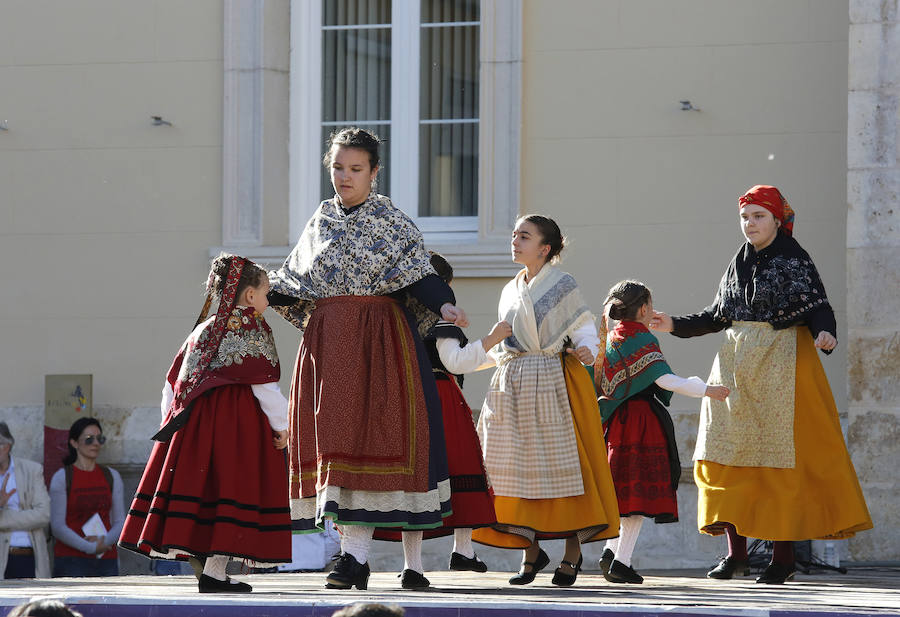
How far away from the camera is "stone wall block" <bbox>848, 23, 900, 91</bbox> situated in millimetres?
8523

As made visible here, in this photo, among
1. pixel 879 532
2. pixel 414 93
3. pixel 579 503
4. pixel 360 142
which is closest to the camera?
pixel 360 142

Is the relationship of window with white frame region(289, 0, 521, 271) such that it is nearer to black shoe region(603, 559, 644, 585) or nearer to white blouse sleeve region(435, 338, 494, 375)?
black shoe region(603, 559, 644, 585)

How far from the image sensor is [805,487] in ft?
22.4

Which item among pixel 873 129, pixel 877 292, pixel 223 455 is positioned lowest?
pixel 223 455

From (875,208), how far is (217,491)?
13.5ft

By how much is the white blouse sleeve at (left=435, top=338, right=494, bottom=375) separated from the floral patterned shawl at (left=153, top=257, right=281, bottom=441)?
68 centimetres

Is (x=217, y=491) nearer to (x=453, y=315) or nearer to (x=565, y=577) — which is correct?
(x=453, y=315)

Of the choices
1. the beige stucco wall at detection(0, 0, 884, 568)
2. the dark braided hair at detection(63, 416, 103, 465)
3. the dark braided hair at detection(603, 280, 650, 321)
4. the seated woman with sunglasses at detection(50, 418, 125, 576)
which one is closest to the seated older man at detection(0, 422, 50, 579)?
the seated woman with sunglasses at detection(50, 418, 125, 576)

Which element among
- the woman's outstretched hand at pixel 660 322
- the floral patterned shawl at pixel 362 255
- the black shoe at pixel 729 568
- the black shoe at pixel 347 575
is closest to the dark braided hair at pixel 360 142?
the floral patterned shawl at pixel 362 255

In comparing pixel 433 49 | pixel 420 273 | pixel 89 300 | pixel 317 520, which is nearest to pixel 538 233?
pixel 420 273

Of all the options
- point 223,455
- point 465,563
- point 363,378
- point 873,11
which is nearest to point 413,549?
point 363,378

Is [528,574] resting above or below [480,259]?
below

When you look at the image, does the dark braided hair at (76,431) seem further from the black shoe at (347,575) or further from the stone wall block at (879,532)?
the stone wall block at (879,532)

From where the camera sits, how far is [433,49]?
990 cm
